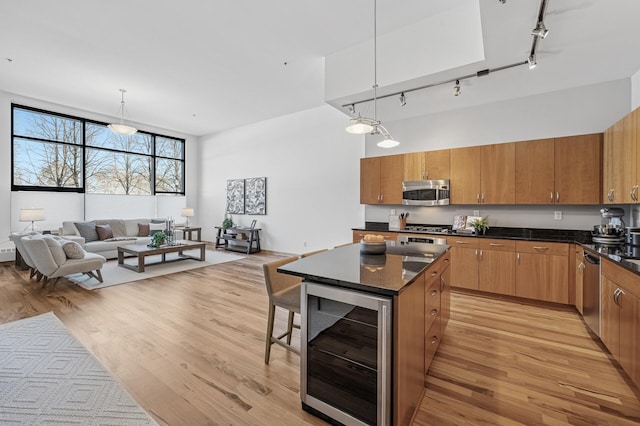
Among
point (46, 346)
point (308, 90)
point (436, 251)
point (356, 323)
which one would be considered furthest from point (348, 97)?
point (46, 346)

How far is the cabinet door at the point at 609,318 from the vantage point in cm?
224

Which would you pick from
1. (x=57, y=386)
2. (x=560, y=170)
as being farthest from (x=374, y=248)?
(x=560, y=170)

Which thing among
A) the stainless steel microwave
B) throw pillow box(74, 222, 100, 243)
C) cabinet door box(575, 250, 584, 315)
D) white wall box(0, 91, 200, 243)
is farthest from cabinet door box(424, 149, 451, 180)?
white wall box(0, 91, 200, 243)

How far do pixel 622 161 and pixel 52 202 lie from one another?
394 inches

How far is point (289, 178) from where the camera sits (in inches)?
288

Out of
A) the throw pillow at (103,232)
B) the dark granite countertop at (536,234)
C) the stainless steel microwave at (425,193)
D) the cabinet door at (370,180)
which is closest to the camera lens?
the dark granite countertop at (536,234)

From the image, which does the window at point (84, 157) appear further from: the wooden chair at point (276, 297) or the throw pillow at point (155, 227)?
the wooden chair at point (276, 297)

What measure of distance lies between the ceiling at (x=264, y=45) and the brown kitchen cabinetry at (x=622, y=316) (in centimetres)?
213

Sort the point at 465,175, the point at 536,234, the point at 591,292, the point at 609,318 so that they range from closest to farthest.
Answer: the point at 609,318 < the point at 591,292 < the point at 536,234 < the point at 465,175

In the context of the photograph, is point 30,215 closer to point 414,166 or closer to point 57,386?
point 57,386

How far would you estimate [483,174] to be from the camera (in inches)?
167

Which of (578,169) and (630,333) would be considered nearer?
(630,333)

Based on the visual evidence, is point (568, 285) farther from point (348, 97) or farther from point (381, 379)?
point (348, 97)

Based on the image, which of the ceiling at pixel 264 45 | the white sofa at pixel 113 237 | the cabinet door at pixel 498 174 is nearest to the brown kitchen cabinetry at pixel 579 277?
the cabinet door at pixel 498 174
